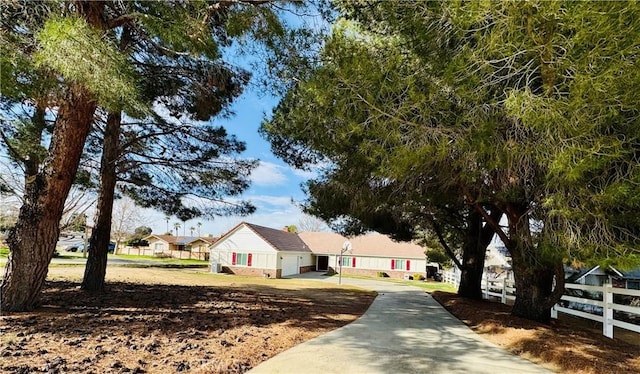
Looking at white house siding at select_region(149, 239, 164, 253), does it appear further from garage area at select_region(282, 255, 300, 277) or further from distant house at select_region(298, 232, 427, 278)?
garage area at select_region(282, 255, 300, 277)

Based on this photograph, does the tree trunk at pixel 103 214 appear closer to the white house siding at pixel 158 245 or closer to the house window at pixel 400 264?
the house window at pixel 400 264

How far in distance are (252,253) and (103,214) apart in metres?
20.8

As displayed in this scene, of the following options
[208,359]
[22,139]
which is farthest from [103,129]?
[208,359]

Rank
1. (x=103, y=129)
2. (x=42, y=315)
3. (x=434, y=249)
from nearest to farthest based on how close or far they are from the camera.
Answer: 1. (x=42, y=315)
2. (x=103, y=129)
3. (x=434, y=249)

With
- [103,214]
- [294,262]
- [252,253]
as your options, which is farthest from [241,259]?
[103,214]

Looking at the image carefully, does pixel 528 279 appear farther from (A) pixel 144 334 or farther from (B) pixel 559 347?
(A) pixel 144 334

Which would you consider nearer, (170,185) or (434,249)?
(170,185)

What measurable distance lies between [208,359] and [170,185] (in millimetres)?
8392

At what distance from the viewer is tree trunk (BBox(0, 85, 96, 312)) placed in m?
6.73

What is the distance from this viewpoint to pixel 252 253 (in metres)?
30.8

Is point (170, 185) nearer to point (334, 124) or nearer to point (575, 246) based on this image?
point (334, 124)

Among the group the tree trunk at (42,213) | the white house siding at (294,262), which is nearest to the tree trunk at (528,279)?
the tree trunk at (42,213)

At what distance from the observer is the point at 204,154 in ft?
37.4

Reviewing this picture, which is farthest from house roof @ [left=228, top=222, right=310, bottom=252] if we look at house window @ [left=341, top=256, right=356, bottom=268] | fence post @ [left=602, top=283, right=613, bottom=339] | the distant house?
fence post @ [left=602, top=283, right=613, bottom=339]
